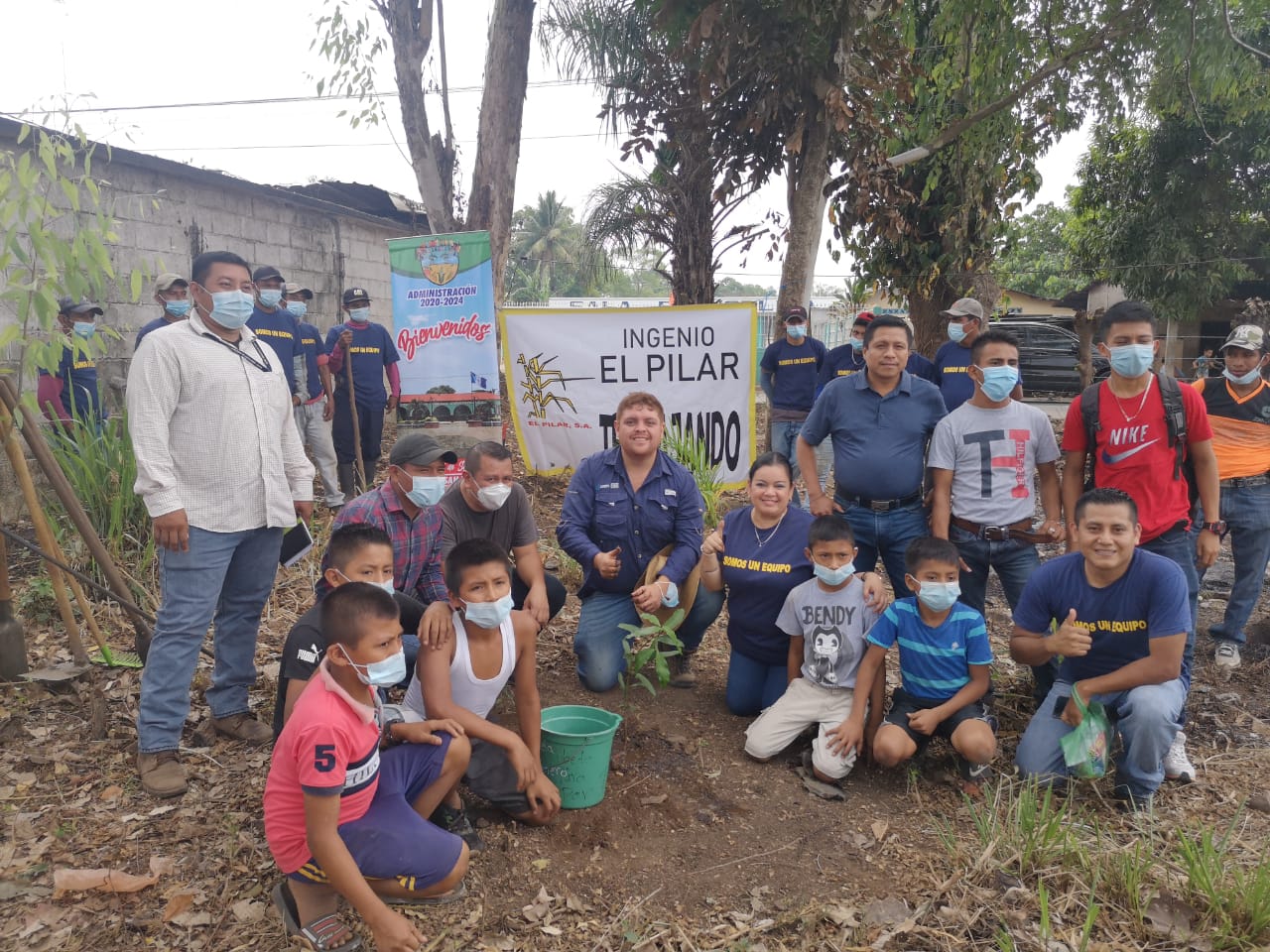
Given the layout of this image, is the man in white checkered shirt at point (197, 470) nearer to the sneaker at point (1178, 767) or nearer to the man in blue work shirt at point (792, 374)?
the sneaker at point (1178, 767)

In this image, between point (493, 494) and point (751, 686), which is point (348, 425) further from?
point (751, 686)

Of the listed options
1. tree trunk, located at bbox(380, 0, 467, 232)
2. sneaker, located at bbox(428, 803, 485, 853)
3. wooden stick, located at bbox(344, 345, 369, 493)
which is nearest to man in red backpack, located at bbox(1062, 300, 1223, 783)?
sneaker, located at bbox(428, 803, 485, 853)

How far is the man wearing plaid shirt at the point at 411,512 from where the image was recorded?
3.50 m

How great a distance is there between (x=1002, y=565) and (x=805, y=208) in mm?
Result: 3949

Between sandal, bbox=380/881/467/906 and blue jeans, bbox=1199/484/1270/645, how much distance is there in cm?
425

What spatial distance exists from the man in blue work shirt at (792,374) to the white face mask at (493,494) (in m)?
4.14

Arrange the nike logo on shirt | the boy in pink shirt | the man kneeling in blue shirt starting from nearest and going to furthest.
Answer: the boy in pink shirt → the man kneeling in blue shirt → the nike logo on shirt

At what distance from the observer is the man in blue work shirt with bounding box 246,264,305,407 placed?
267 inches

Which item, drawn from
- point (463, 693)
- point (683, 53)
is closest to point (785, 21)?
point (683, 53)

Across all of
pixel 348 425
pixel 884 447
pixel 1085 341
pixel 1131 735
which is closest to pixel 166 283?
pixel 348 425

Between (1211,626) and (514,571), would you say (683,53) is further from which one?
(1211,626)

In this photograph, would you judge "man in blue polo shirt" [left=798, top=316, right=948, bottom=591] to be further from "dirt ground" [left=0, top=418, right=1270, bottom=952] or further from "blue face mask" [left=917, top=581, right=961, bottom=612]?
"dirt ground" [left=0, top=418, right=1270, bottom=952]

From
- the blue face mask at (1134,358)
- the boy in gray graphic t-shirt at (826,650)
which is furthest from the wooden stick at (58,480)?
the blue face mask at (1134,358)

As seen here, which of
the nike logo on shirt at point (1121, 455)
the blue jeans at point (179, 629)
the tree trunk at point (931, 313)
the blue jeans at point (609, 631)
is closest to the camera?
the blue jeans at point (179, 629)
